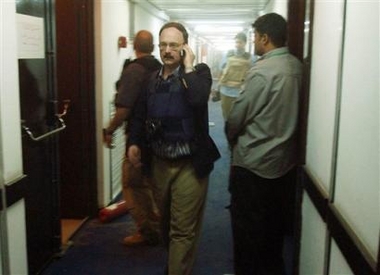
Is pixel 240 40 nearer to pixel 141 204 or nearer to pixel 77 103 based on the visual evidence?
pixel 77 103

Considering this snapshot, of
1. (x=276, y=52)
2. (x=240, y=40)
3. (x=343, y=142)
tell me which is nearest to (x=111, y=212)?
(x=276, y=52)

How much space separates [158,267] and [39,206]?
32.0 inches

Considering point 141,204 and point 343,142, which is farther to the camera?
point 141,204

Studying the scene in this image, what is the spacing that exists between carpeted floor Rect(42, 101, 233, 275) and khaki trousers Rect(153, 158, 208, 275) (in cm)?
44

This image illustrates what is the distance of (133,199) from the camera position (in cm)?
313

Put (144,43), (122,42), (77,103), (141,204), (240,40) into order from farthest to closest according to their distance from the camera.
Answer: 1. (240,40)
2. (122,42)
3. (77,103)
4. (141,204)
5. (144,43)

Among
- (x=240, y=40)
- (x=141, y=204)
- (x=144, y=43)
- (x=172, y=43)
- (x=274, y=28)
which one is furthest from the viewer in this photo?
(x=240, y=40)

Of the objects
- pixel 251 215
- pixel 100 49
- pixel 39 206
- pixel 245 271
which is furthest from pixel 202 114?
pixel 100 49

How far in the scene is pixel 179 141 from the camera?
2.29 metres

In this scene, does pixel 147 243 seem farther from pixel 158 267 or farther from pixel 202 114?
pixel 202 114

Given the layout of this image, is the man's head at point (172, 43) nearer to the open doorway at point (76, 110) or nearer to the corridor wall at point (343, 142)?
the corridor wall at point (343, 142)

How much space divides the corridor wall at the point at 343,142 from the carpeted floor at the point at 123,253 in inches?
38.3

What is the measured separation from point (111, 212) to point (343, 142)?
2436 mm

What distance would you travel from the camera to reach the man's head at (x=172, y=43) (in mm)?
2275
